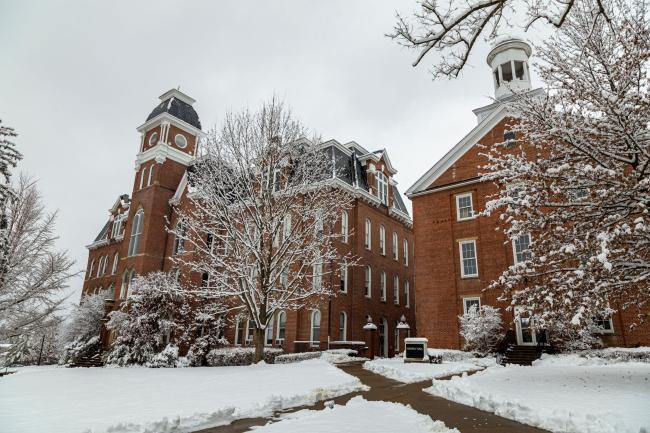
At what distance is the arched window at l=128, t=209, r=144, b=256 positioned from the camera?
3272 centimetres

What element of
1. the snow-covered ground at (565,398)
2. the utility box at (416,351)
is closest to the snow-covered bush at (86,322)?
the utility box at (416,351)

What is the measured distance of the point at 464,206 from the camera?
24.1 metres

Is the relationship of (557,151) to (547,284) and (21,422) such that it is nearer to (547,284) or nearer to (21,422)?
(547,284)

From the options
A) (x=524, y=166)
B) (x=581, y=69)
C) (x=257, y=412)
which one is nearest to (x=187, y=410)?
(x=257, y=412)

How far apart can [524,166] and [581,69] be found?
115 inches

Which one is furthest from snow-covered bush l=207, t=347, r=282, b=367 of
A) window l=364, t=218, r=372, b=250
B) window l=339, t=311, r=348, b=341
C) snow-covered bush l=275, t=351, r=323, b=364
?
window l=364, t=218, r=372, b=250

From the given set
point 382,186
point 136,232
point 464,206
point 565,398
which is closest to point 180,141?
point 136,232

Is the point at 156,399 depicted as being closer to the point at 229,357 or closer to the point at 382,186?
the point at 229,357

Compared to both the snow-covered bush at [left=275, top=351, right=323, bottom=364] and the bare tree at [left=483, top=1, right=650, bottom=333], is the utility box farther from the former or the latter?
the bare tree at [left=483, top=1, right=650, bottom=333]

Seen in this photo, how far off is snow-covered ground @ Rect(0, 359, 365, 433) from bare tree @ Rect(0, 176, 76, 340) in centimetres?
198

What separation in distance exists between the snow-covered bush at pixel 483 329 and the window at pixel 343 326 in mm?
7878

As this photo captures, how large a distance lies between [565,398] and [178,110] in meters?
36.1

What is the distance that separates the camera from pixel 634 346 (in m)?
17.8

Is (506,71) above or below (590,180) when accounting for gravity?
above
